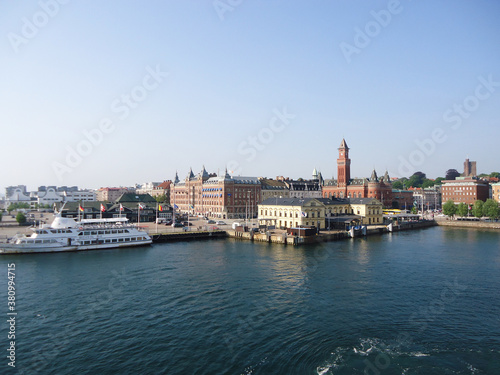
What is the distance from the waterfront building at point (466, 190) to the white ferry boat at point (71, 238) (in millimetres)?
131313

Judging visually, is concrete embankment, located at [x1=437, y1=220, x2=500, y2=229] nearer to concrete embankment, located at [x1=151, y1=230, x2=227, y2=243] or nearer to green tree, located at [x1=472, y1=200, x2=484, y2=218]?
green tree, located at [x1=472, y1=200, x2=484, y2=218]

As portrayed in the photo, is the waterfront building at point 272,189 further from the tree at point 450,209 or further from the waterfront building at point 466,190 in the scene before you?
the waterfront building at point 466,190

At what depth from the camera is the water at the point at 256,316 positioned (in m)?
23.5

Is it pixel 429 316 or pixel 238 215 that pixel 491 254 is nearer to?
pixel 429 316

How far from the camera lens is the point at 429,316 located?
102 feet

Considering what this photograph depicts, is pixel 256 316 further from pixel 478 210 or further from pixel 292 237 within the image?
pixel 478 210

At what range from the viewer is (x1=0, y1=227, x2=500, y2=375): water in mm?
23500

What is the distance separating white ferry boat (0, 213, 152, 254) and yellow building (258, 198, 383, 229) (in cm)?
3468

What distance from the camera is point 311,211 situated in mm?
87625

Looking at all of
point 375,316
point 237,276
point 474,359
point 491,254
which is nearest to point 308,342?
point 375,316

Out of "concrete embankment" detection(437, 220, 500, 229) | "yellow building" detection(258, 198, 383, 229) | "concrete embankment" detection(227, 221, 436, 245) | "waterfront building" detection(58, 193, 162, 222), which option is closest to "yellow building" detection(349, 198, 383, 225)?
"yellow building" detection(258, 198, 383, 229)

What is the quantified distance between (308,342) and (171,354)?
31.5 feet

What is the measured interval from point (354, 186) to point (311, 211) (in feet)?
238

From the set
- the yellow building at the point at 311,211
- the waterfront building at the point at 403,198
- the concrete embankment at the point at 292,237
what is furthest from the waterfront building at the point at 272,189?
the waterfront building at the point at 403,198
